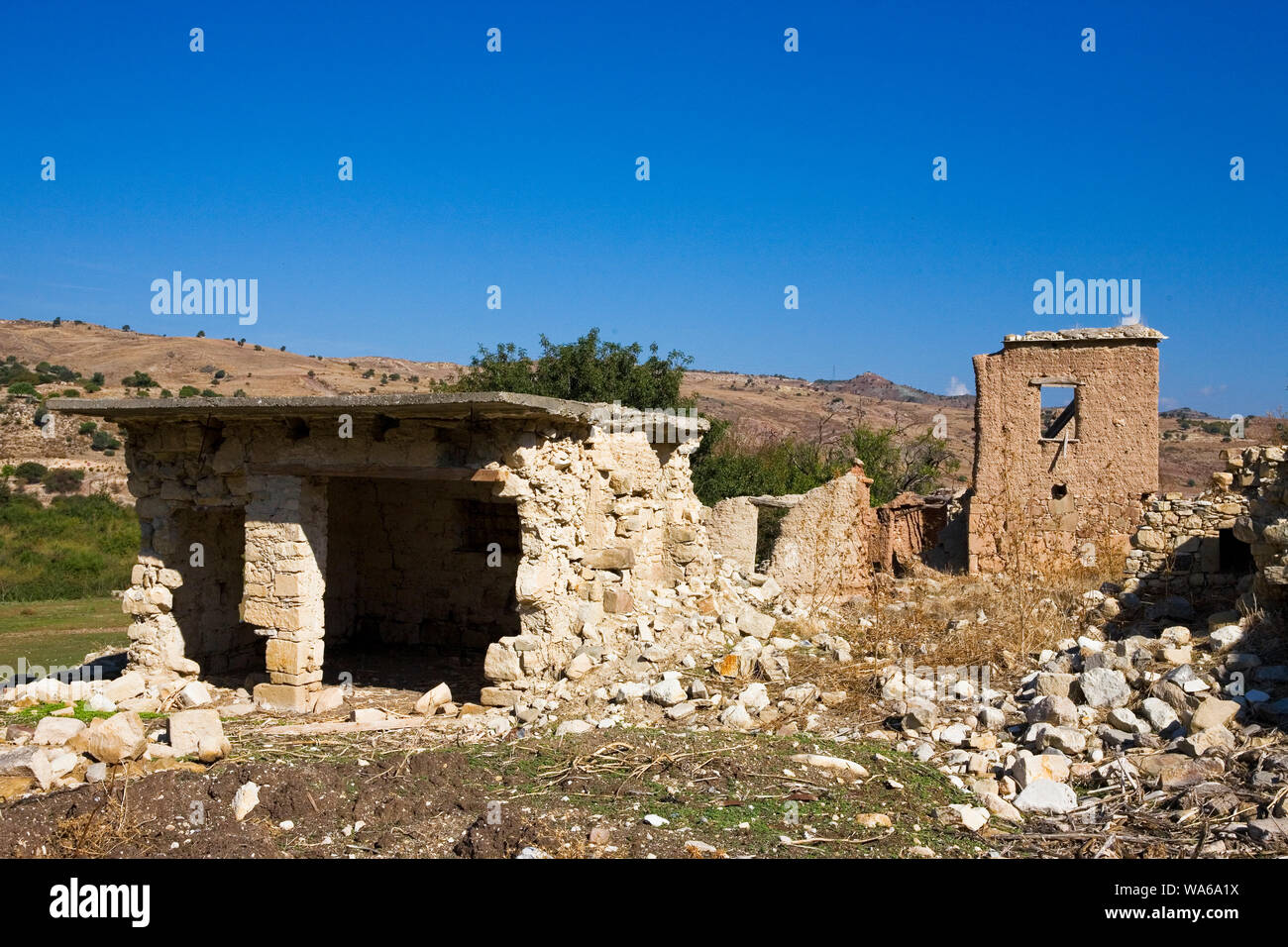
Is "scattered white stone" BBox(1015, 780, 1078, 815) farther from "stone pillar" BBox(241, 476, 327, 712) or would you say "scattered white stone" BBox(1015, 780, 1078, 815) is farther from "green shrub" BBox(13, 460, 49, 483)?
"green shrub" BBox(13, 460, 49, 483)

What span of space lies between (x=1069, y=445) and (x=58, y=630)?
1585 cm

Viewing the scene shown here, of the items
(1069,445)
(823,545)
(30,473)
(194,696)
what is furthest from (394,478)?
(30,473)

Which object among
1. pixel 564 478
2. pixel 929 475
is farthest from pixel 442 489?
pixel 929 475

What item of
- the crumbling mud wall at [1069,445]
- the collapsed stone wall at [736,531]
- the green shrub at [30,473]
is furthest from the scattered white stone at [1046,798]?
the green shrub at [30,473]

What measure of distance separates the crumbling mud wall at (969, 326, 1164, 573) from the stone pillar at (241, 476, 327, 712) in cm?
954

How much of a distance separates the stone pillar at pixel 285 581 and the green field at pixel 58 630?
3.77m

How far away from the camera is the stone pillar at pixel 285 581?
9.13 meters

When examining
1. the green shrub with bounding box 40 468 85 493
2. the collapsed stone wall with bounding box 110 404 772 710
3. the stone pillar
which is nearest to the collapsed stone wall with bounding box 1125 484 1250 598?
the collapsed stone wall with bounding box 110 404 772 710

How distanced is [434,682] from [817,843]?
243 inches

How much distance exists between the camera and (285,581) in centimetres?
916

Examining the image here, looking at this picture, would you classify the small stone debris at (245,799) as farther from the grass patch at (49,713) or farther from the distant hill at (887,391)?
the distant hill at (887,391)

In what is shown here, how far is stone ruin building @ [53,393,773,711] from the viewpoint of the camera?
8523mm

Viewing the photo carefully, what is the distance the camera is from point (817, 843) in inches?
200

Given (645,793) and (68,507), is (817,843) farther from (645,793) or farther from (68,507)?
(68,507)
